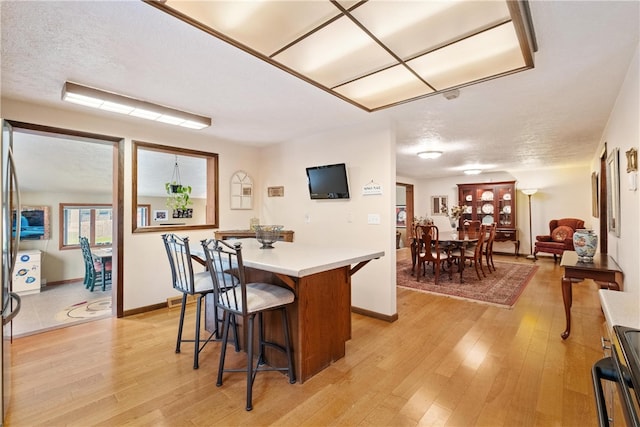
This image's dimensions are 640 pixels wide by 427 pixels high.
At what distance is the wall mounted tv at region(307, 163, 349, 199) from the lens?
3.60 metres

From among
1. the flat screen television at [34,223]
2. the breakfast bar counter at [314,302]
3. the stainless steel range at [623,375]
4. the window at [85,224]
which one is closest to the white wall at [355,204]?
the breakfast bar counter at [314,302]

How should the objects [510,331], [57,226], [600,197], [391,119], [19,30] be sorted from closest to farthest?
[19,30] → [510,331] → [391,119] → [600,197] → [57,226]

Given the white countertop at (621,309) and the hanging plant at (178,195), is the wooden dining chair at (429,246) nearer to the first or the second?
the white countertop at (621,309)

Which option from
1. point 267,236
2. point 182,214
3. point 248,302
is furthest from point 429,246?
point 182,214

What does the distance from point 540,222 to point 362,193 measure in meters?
6.37

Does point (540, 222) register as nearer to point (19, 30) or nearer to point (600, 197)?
point (600, 197)

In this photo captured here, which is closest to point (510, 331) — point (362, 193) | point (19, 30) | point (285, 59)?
point (362, 193)

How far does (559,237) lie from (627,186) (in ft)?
16.8

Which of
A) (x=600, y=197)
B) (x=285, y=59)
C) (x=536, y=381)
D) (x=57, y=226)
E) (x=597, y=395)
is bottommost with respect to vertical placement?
(x=536, y=381)

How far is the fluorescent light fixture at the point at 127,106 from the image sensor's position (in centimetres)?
244

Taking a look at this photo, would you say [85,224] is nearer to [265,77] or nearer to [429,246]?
[265,77]

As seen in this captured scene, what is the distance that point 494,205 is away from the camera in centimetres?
775

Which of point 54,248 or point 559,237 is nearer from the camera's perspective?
point 54,248

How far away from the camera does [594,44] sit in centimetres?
185
